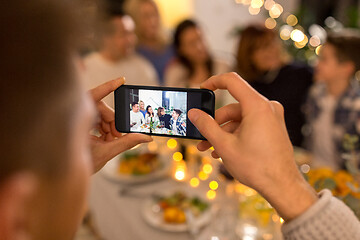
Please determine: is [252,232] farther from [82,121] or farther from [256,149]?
[82,121]

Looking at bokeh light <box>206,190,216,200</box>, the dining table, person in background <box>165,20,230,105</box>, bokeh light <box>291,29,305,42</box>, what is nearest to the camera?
the dining table

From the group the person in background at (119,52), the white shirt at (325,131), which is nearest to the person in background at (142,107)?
the person in background at (119,52)

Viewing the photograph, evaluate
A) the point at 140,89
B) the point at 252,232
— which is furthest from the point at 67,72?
the point at 252,232

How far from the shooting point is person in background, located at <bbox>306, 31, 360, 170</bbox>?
72.7 inches

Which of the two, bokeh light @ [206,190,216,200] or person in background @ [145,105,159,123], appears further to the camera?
bokeh light @ [206,190,216,200]

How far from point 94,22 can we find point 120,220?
1032mm

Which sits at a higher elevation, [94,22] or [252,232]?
[94,22]

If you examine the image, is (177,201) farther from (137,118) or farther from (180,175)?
(137,118)

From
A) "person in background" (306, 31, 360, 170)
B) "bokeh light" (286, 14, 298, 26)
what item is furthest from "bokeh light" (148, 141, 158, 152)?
"bokeh light" (286, 14, 298, 26)

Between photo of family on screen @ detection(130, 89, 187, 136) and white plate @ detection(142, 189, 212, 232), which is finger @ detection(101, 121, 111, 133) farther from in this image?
white plate @ detection(142, 189, 212, 232)

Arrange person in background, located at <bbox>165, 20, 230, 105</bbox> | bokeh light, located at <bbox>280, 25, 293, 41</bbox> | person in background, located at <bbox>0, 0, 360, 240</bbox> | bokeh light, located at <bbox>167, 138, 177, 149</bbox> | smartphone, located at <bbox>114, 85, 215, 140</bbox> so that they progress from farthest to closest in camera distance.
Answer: bokeh light, located at <bbox>280, 25, 293, 41</bbox> < person in background, located at <bbox>165, 20, 230, 105</bbox> < bokeh light, located at <bbox>167, 138, 177, 149</bbox> < smartphone, located at <bbox>114, 85, 215, 140</bbox> < person in background, located at <bbox>0, 0, 360, 240</bbox>

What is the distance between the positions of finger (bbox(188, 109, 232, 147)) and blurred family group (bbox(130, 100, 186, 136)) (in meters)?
0.05

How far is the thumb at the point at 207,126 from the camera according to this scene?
23.1 inches

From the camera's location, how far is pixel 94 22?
359mm
